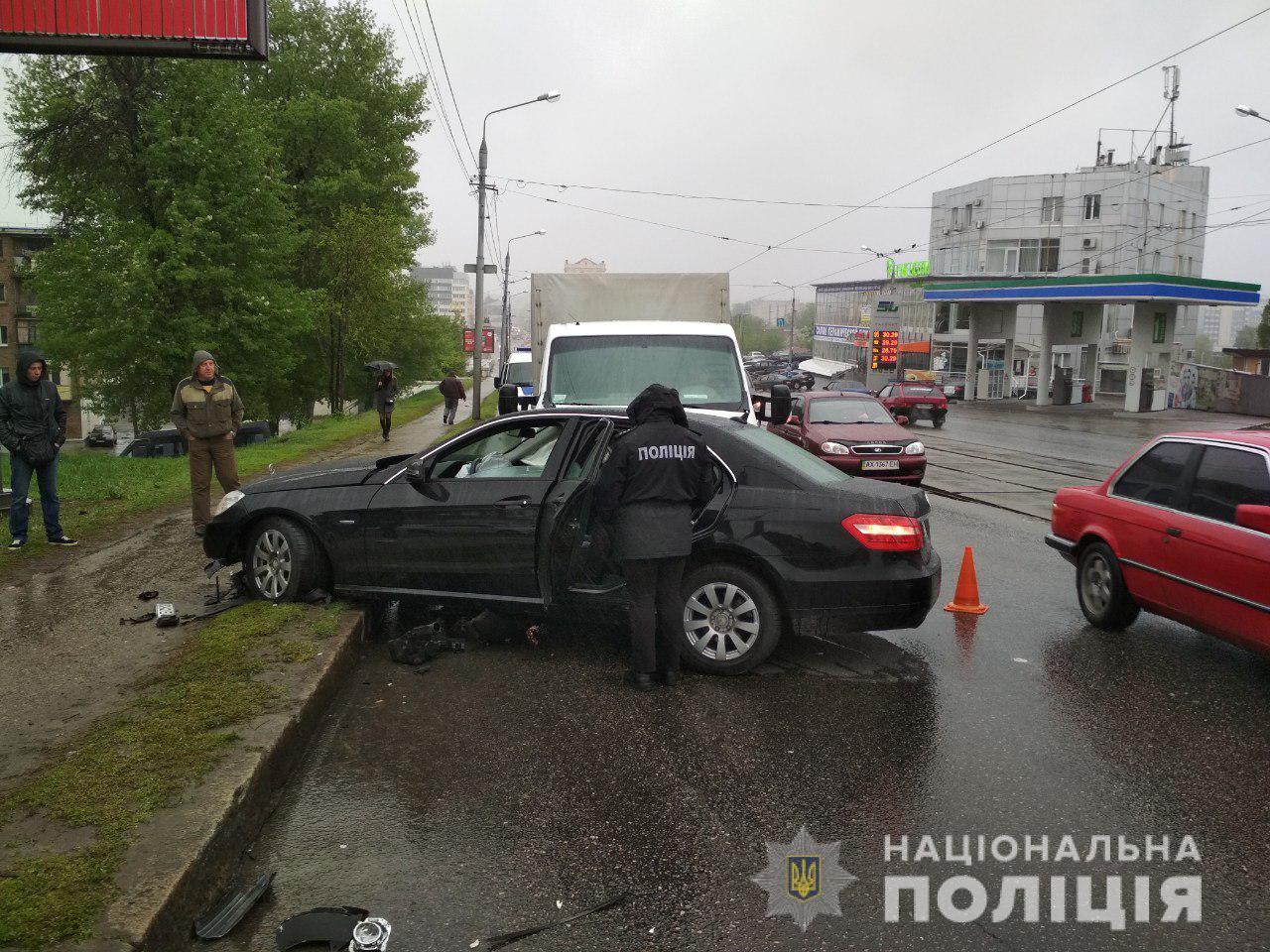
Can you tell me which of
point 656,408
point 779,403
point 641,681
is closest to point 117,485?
point 779,403

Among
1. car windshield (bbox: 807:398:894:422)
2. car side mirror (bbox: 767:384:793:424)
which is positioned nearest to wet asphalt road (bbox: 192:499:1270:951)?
car side mirror (bbox: 767:384:793:424)

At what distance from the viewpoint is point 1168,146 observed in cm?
7569

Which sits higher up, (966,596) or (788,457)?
(788,457)

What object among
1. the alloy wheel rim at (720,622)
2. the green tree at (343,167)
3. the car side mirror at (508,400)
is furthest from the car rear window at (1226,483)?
the green tree at (343,167)

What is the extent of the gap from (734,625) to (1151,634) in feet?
10.8

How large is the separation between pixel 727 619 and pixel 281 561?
10.4ft

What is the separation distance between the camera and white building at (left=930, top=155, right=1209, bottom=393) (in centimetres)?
7662

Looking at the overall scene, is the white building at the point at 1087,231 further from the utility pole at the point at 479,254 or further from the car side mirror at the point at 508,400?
the car side mirror at the point at 508,400

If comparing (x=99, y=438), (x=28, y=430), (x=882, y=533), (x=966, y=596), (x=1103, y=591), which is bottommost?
(x=99, y=438)

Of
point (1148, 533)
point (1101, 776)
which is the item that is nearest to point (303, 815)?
point (1101, 776)

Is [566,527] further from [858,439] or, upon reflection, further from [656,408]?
[858,439]

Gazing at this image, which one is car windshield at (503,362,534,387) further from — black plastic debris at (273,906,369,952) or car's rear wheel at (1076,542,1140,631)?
black plastic debris at (273,906,369,952)

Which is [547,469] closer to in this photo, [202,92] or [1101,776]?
[1101,776]

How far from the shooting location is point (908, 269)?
322 ft
